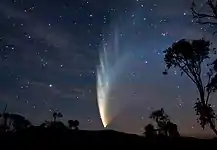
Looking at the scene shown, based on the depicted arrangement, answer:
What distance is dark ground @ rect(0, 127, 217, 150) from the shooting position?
2427cm

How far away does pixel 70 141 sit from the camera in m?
25.4

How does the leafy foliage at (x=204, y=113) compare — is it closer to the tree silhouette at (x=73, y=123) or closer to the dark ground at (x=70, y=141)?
the dark ground at (x=70, y=141)

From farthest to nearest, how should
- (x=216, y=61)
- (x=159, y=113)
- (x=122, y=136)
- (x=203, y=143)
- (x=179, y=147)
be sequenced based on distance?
1. (x=159, y=113)
2. (x=216, y=61)
3. (x=122, y=136)
4. (x=203, y=143)
5. (x=179, y=147)

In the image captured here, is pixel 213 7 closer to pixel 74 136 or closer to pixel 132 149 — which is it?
pixel 132 149

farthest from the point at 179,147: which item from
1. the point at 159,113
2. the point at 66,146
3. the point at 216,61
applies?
the point at 159,113

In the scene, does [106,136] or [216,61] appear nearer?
[106,136]

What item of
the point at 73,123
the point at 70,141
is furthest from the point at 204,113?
the point at 73,123

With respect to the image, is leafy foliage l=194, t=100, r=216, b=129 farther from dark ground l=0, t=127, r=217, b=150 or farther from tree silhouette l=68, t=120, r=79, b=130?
tree silhouette l=68, t=120, r=79, b=130

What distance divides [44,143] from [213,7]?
17.8 m

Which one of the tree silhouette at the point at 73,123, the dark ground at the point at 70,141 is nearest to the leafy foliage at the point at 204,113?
the dark ground at the point at 70,141

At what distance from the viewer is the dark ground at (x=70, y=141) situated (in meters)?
24.3

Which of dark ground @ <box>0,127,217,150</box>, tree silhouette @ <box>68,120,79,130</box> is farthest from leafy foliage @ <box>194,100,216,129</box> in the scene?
tree silhouette @ <box>68,120,79,130</box>

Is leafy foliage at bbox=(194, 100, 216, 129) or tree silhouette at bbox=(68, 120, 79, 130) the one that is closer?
leafy foliage at bbox=(194, 100, 216, 129)

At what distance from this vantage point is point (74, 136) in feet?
92.4
